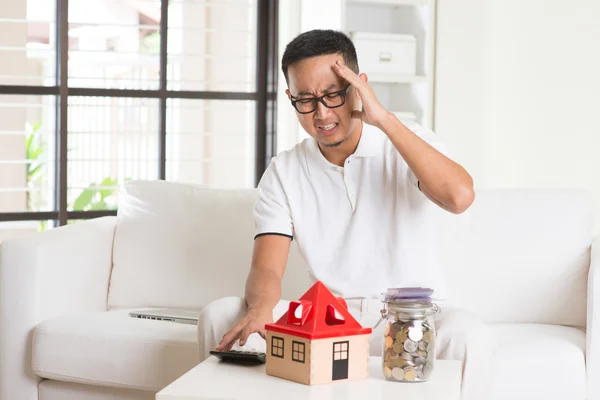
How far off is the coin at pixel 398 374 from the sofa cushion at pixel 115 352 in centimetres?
89

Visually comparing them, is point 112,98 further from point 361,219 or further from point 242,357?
point 242,357

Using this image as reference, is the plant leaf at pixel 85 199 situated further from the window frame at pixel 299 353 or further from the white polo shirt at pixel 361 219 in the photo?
the window frame at pixel 299 353

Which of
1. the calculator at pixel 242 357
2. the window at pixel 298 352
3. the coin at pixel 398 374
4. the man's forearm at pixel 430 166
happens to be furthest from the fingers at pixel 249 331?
the man's forearm at pixel 430 166

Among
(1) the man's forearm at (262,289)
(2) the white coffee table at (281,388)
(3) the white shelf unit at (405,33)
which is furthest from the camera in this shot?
(3) the white shelf unit at (405,33)

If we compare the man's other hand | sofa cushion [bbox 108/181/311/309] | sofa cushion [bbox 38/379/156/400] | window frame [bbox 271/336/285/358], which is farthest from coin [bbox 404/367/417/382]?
sofa cushion [bbox 108/181/311/309]

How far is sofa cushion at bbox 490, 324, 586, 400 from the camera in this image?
87.7 inches

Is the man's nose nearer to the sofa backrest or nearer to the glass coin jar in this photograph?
the glass coin jar

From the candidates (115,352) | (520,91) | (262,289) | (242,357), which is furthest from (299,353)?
(520,91)

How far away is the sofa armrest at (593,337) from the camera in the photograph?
2.27 meters

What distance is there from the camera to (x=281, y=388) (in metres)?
1.54

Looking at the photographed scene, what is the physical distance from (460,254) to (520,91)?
157 cm

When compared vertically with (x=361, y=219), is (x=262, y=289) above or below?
below

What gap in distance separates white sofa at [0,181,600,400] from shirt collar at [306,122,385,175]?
10.9 inches

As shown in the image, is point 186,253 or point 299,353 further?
point 186,253
